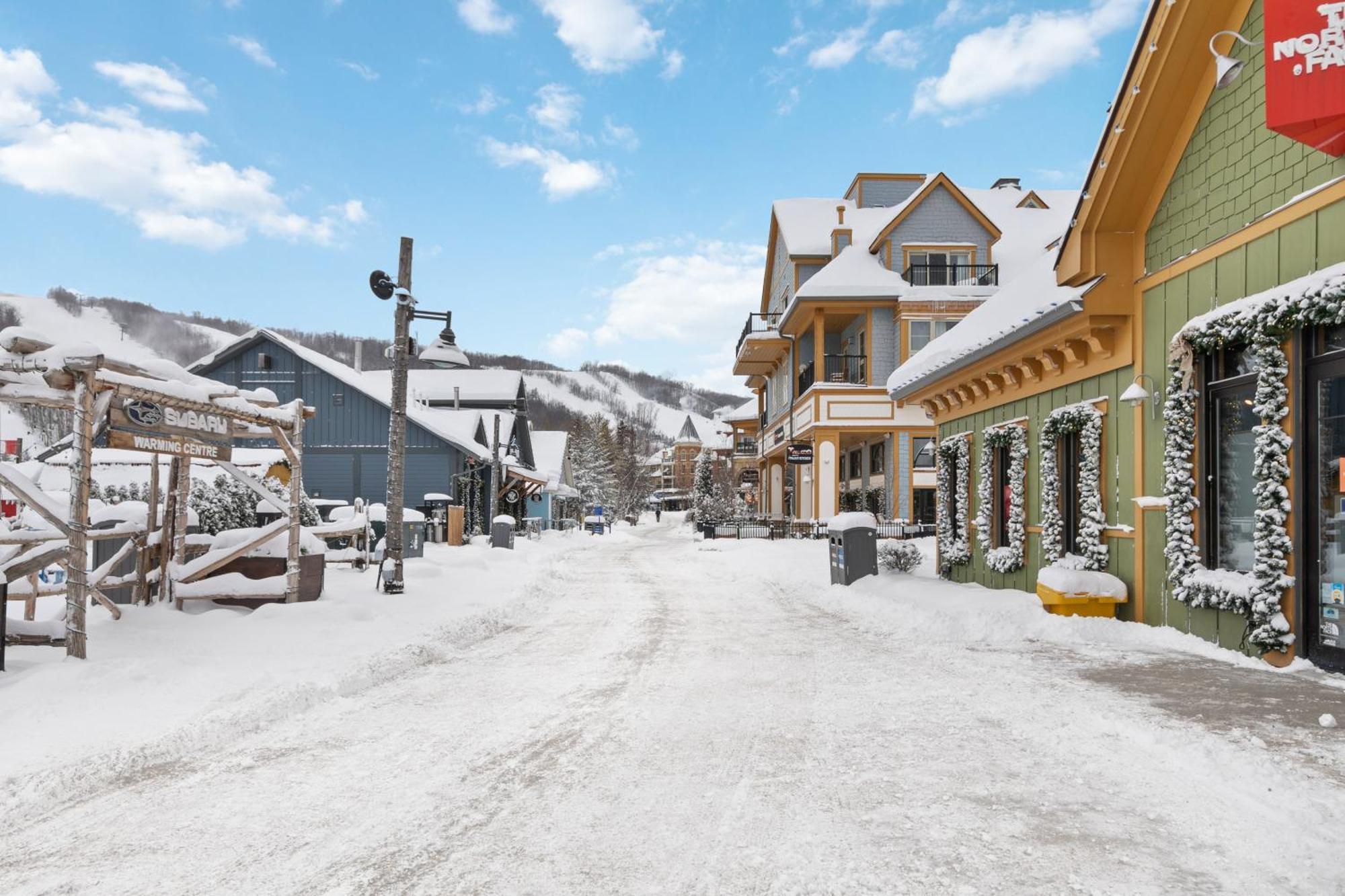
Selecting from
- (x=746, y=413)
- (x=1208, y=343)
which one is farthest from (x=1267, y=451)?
(x=746, y=413)

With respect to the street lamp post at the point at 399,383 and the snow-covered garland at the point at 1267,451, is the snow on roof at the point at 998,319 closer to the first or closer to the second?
the snow-covered garland at the point at 1267,451

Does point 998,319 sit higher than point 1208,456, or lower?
higher

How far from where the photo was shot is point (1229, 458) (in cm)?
779

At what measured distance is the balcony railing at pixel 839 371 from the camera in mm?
27750

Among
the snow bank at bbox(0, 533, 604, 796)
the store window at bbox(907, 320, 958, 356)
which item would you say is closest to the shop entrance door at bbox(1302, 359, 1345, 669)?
the snow bank at bbox(0, 533, 604, 796)

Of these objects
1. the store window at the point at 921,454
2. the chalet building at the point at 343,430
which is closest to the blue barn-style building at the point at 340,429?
the chalet building at the point at 343,430

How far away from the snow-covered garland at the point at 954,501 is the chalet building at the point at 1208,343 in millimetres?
2671

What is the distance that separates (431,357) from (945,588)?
822 centimetres

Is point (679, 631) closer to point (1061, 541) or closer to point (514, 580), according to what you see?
point (1061, 541)

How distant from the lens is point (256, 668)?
6.55 meters

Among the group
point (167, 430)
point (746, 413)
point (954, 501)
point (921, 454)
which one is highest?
point (746, 413)

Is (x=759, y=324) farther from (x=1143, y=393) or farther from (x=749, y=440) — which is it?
(x=1143, y=393)

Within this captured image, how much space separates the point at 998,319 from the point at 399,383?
922 centimetres

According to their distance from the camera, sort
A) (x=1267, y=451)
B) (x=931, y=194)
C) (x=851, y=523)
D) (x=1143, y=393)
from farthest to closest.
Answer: (x=931, y=194), (x=851, y=523), (x=1143, y=393), (x=1267, y=451)
